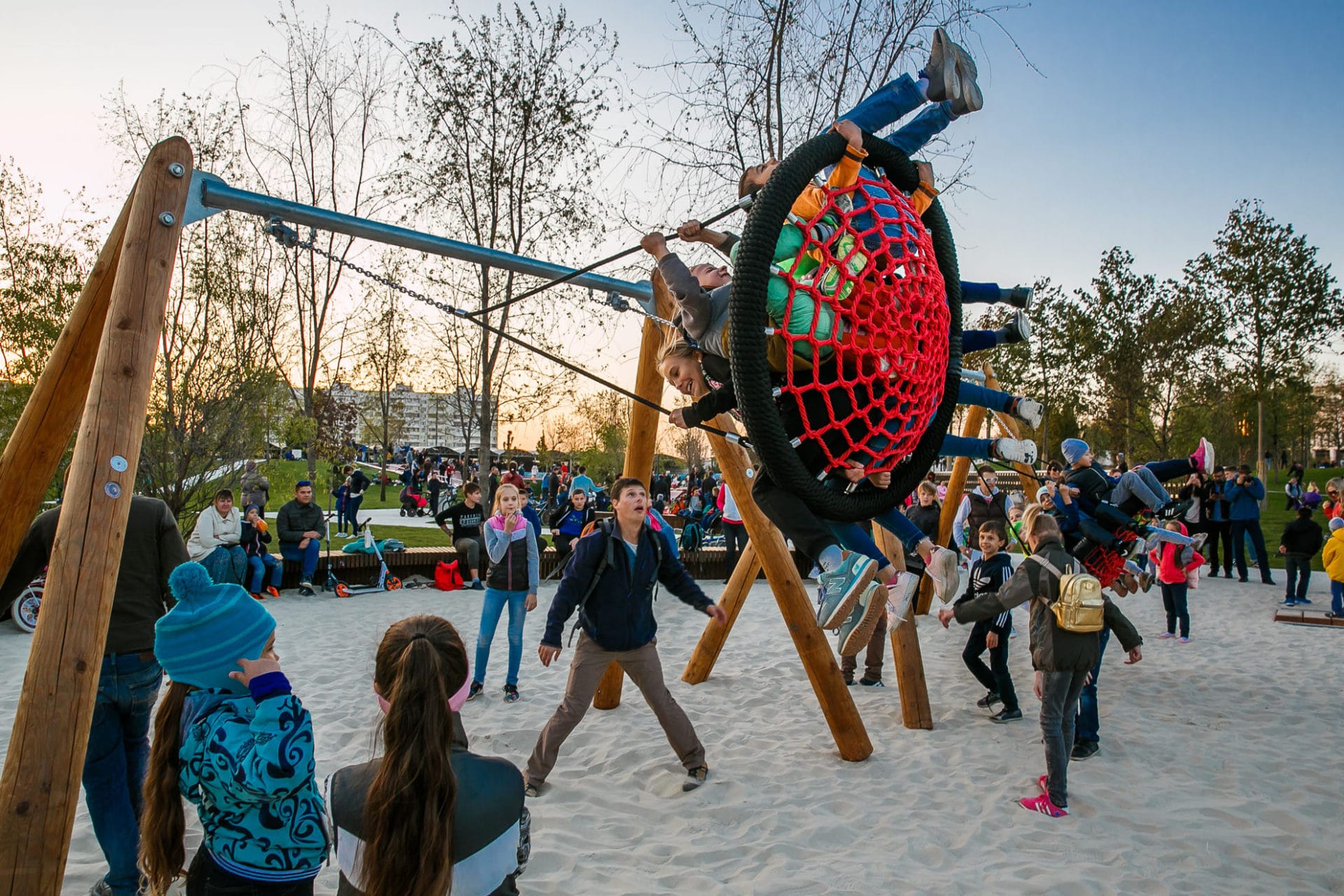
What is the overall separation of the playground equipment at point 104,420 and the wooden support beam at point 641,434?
6.46ft

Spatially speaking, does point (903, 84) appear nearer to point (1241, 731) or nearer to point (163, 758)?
point (163, 758)

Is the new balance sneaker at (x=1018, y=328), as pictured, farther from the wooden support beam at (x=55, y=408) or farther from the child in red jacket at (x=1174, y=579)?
the child in red jacket at (x=1174, y=579)

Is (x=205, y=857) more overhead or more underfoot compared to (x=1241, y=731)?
more overhead

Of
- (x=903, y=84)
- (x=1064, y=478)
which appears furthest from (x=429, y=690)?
(x=1064, y=478)

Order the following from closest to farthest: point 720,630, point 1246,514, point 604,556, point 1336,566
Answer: point 604,556 → point 720,630 → point 1336,566 → point 1246,514

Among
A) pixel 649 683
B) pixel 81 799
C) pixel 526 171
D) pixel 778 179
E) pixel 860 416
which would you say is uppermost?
pixel 526 171

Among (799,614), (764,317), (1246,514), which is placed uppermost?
(764,317)

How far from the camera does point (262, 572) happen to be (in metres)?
10.7

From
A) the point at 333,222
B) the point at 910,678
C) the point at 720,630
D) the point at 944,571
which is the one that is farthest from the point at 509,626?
the point at 333,222

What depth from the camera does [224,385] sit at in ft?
39.0

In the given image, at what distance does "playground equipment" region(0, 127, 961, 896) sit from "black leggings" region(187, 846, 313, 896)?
1.83 ft

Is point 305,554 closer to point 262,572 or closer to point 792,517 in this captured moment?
point 262,572

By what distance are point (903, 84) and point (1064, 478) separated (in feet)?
16.3

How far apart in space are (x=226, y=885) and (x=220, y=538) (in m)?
7.77
